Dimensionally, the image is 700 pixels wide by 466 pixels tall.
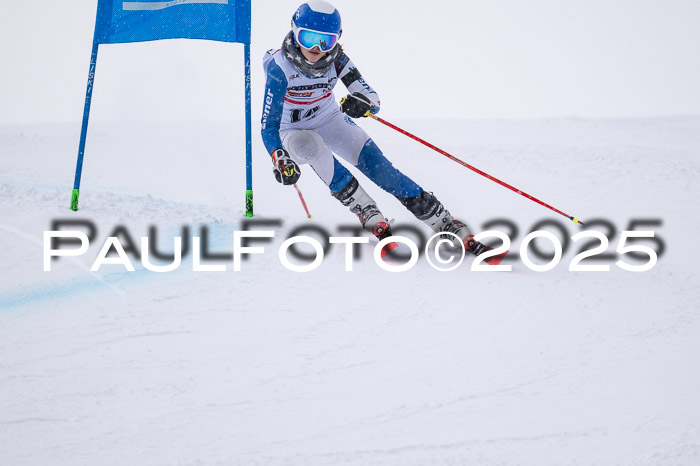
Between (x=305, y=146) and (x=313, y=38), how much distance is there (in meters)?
0.69

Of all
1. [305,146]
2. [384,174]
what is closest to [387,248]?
[384,174]

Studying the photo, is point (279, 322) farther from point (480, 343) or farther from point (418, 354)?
point (480, 343)

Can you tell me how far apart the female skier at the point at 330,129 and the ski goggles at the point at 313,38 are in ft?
0.08

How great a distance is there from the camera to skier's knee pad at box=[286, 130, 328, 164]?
14.3 ft

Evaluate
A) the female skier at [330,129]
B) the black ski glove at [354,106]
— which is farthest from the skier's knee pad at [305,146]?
the black ski glove at [354,106]

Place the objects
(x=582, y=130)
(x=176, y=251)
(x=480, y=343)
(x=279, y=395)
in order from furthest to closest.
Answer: (x=582, y=130) < (x=176, y=251) < (x=480, y=343) < (x=279, y=395)

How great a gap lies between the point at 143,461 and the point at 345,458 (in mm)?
626

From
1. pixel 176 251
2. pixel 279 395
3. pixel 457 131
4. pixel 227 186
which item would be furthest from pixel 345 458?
pixel 457 131

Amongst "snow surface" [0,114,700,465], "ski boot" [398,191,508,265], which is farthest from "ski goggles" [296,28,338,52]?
"snow surface" [0,114,700,465]

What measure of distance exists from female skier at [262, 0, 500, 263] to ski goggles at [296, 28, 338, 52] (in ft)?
0.08

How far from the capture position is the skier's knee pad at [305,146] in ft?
14.3

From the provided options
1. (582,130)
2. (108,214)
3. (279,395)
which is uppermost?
(582,130)

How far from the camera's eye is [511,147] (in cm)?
793

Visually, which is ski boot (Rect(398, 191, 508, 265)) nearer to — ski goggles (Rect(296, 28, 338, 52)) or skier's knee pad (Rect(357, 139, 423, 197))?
skier's knee pad (Rect(357, 139, 423, 197))
